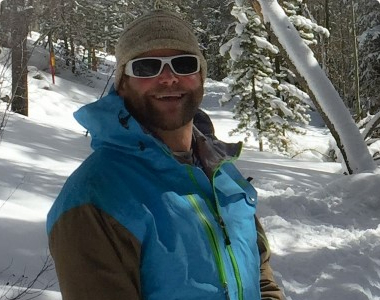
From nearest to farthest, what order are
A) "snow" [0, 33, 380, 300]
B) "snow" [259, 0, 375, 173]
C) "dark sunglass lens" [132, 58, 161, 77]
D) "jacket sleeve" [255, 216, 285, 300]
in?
"dark sunglass lens" [132, 58, 161, 77], "jacket sleeve" [255, 216, 285, 300], "snow" [0, 33, 380, 300], "snow" [259, 0, 375, 173]

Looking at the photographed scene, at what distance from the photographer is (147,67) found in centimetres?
163

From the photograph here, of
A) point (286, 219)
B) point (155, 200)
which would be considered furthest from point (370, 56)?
point (155, 200)

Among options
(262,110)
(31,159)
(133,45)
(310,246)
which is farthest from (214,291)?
(262,110)

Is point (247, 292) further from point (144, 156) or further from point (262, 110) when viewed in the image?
point (262, 110)

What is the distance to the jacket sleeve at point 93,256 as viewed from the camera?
125 centimetres

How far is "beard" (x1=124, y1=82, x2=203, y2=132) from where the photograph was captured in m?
1.66

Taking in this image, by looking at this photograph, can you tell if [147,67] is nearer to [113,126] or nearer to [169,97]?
[169,97]

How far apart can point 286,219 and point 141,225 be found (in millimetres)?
4922

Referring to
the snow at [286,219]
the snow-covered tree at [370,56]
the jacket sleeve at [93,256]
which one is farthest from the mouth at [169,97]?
the snow-covered tree at [370,56]

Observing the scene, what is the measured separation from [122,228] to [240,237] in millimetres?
464

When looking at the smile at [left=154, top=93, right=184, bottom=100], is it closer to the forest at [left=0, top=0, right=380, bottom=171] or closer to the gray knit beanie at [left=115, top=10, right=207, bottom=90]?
the gray knit beanie at [left=115, top=10, right=207, bottom=90]

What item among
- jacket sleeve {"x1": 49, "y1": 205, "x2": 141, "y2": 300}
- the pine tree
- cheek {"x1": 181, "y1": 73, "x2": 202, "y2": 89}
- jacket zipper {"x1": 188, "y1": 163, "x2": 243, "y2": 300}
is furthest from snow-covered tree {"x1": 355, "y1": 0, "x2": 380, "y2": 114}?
jacket sleeve {"x1": 49, "y1": 205, "x2": 141, "y2": 300}

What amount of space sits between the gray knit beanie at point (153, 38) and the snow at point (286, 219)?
7.97ft

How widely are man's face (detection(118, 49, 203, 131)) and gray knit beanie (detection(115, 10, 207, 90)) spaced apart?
3 centimetres
